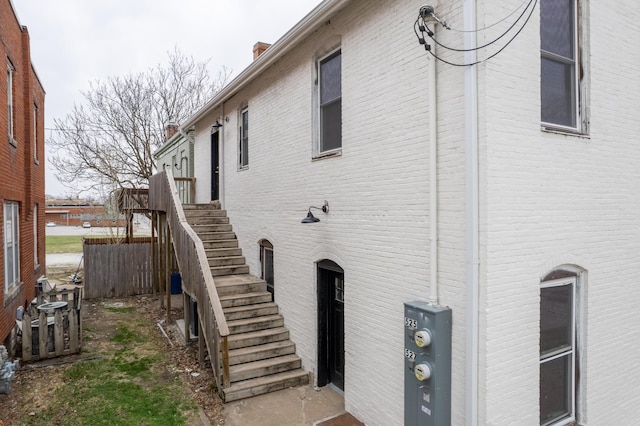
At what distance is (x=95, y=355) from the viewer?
27.9ft

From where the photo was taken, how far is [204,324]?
7.43 meters

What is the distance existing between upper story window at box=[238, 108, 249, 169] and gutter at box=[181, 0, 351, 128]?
0.65 m

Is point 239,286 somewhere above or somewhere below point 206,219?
below

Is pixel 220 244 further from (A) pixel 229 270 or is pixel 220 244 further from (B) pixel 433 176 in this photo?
(B) pixel 433 176

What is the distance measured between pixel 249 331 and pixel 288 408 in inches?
77.7

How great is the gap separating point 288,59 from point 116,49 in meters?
23.5

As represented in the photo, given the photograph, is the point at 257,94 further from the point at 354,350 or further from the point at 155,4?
the point at 155,4

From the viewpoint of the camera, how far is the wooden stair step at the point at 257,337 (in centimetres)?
747

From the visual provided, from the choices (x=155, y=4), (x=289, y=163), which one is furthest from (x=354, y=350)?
(x=155, y=4)

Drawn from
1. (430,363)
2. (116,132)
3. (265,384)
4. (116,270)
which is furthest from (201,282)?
(116,132)

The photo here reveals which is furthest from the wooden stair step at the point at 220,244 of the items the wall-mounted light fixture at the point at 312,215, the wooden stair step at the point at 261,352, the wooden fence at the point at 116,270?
the wooden fence at the point at 116,270

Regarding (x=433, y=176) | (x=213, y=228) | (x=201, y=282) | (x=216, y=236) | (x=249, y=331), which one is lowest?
(x=249, y=331)

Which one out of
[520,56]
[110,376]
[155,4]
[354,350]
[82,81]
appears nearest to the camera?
[520,56]

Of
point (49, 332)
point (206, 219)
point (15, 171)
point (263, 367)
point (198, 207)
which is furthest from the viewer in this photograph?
point (198, 207)
